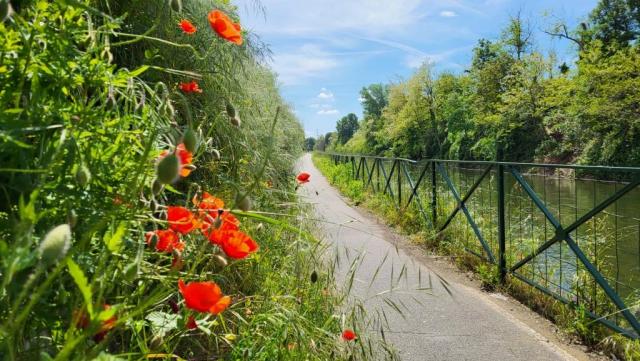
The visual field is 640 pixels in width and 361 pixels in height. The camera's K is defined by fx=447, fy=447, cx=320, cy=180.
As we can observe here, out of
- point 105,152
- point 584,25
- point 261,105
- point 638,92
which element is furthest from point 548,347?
point 584,25

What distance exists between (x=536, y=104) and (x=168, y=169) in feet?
101

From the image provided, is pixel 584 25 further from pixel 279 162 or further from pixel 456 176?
pixel 279 162

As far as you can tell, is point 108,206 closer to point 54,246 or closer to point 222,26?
point 54,246

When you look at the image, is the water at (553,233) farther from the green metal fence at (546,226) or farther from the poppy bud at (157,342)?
the poppy bud at (157,342)

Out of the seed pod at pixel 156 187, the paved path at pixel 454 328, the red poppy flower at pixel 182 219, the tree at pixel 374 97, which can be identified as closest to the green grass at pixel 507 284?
the paved path at pixel 454 328

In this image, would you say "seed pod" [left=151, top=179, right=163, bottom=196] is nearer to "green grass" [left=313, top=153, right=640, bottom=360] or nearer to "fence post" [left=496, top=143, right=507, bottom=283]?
"green grass" [left=313, top=153, right=640, bottom=360]

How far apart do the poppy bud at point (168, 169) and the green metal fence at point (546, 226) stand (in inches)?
118

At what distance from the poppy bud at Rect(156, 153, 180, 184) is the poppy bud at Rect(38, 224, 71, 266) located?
165 mm

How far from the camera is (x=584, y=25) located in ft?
82.5

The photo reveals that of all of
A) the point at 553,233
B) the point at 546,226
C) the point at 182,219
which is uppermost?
the point at 182,219

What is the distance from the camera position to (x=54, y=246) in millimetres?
449

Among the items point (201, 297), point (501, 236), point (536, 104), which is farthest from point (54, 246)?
point (536, 104)

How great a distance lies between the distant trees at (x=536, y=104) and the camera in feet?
64.2

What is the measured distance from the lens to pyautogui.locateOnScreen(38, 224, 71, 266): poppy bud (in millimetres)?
443
